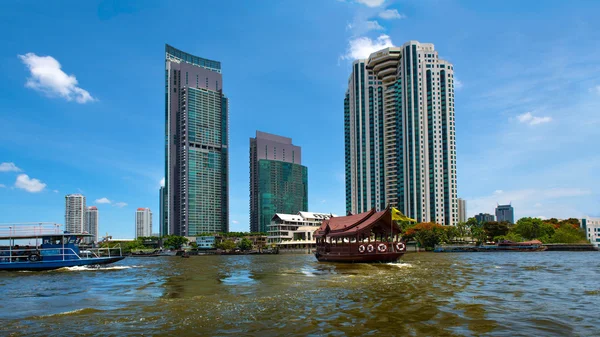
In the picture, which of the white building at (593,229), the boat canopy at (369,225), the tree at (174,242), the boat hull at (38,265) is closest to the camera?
the boat hull at (38,265)

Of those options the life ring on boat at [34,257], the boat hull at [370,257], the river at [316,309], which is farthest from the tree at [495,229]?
the life ring on boat at [34,257]

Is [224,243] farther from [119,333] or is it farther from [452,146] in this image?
[119,333]

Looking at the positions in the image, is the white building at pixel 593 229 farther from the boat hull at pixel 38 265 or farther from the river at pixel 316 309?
the boat hull at pixel 38 265

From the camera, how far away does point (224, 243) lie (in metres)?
161

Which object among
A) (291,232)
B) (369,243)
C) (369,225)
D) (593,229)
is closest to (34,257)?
(369,243)

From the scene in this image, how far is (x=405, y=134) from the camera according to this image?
518 ft

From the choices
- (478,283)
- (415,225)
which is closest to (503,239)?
(415,225)

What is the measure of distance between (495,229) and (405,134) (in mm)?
43356

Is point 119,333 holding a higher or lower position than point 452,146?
lower

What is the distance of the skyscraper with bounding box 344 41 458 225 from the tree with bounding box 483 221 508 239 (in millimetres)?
17111

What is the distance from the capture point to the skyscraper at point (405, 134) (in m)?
153

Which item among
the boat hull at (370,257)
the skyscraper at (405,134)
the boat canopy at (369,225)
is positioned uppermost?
the skyscraper at (405,134)

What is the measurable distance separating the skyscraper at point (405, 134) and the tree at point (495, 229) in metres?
17.1

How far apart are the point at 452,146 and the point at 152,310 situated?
14691 cm
